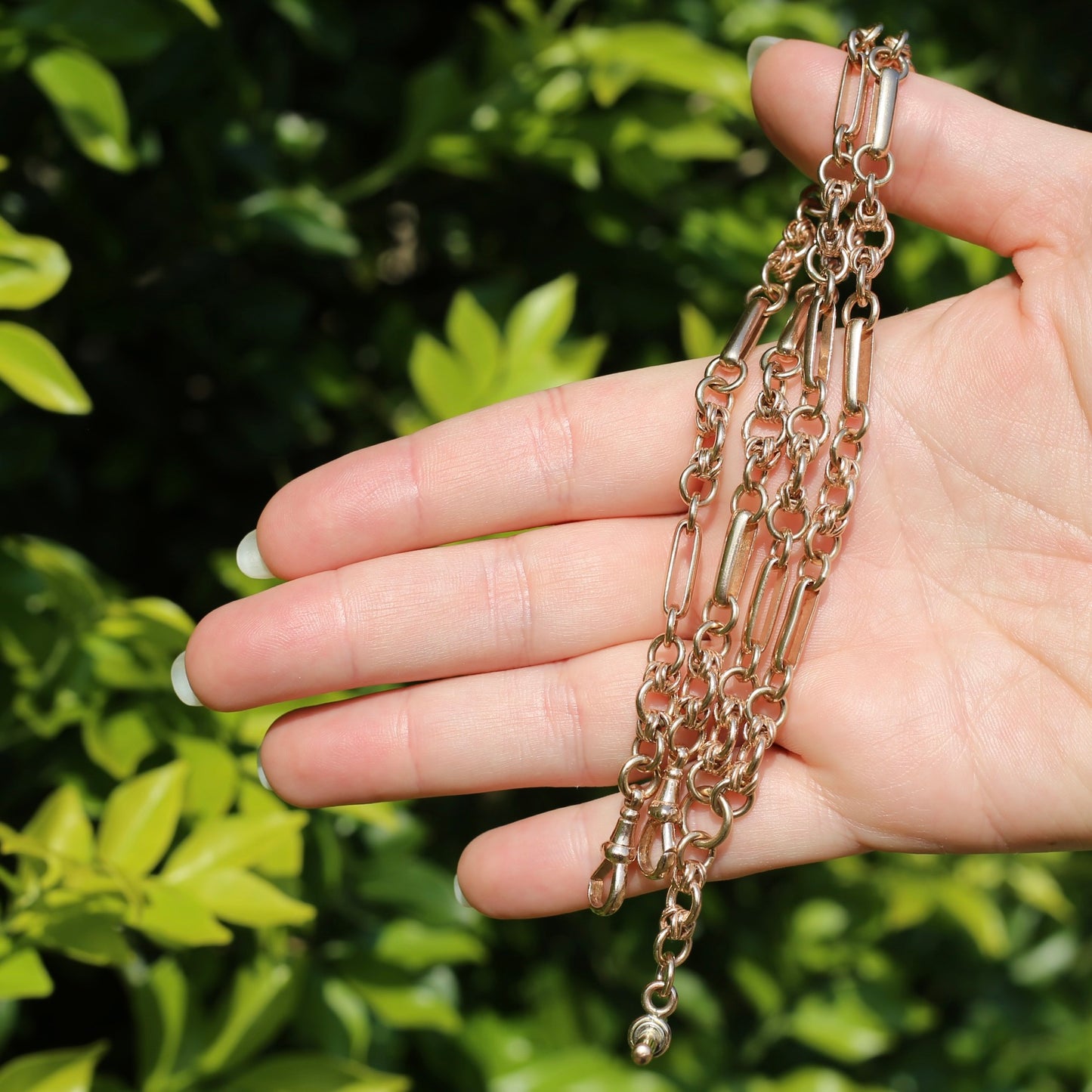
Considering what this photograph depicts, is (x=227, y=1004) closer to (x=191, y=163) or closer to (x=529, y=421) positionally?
(x=529, y=421)

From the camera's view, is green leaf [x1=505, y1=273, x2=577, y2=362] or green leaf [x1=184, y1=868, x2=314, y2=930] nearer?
green leaf [x1=184, y1=868, x2=314, y2=930]

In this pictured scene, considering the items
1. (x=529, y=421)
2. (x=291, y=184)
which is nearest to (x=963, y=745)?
(x=529, y=421)

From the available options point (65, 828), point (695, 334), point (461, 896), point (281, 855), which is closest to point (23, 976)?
point (65, 828)

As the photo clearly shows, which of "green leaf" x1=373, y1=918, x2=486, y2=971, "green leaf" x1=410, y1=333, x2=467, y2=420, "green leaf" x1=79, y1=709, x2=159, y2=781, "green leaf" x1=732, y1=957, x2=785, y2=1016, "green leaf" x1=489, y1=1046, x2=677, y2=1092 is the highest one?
"green leaf" x1=410, y1=333, x2=467, y2=420

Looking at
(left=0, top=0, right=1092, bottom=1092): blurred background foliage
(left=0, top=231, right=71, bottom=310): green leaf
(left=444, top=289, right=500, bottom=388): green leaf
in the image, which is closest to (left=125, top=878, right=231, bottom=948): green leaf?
(left=0, top=0, right=1092, bottom=1092): blurred background foliage

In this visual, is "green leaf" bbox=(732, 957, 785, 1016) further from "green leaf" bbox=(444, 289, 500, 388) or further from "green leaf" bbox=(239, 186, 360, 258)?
"green leaf" bbox=(239, 186, 360, 258)

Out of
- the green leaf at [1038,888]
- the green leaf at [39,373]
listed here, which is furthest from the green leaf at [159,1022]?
the green leaf at [1038,888]
